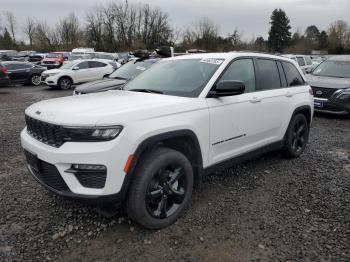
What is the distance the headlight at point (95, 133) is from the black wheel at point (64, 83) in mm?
14253

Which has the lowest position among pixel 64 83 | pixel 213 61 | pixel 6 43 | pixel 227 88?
pixel 64 83

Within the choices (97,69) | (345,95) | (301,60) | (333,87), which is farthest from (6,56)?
(345,95)

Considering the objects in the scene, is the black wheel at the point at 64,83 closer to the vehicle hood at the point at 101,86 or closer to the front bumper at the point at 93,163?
the vehicle hood at the point at 101,86

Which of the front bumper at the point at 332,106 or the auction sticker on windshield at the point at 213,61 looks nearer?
the auction sticker on windshield at the point at 213,61

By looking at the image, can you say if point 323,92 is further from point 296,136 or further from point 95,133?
point 95,133

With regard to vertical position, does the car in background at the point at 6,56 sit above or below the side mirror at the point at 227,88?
above

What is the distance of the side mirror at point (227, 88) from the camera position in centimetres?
353

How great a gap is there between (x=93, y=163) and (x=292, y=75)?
3.79 m

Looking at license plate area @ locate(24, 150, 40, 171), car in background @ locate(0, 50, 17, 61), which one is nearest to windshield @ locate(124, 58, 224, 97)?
license plate area @ locate(24, 150, 40, 171)

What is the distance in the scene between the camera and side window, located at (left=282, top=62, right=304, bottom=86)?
5.14 metres

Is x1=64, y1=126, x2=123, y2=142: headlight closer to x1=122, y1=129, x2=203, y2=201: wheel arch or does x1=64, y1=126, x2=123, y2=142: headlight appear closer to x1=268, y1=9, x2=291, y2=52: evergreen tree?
x1=122, y1=129, x2=203, y2=201: wheel arch

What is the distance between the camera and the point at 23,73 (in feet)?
57.3

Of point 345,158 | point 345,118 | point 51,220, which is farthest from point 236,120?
point 345,118

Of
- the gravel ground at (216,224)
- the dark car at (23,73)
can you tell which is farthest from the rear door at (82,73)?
the gravel ground at (216,224)
